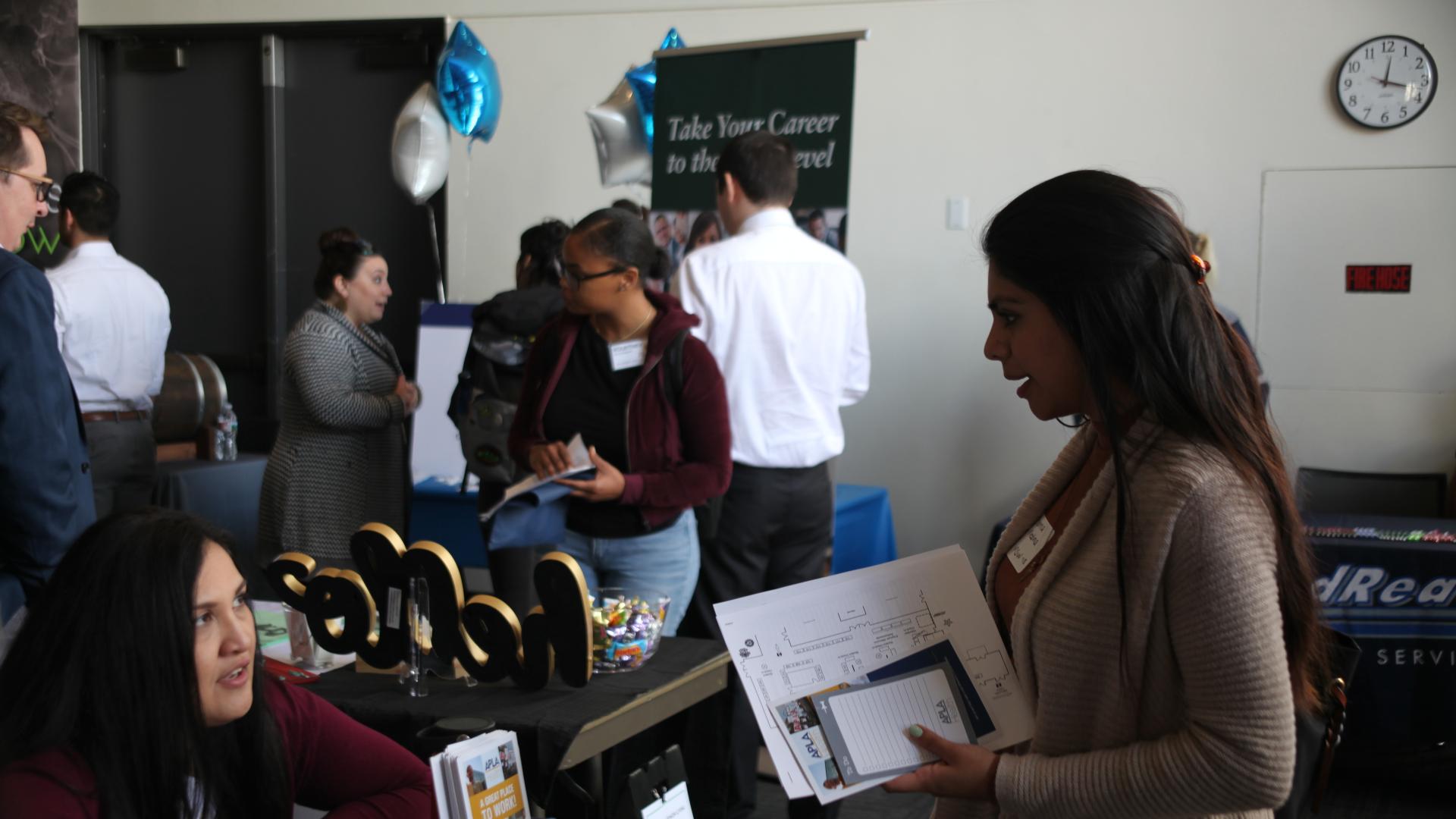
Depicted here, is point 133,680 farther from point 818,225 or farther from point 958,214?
point 958,214

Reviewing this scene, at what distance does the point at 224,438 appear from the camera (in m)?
5.34

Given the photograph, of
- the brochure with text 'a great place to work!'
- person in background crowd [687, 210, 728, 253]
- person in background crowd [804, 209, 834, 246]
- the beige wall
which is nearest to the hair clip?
the brochure with text 'a great place to work!'

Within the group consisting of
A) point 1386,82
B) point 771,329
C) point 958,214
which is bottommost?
point 771,329

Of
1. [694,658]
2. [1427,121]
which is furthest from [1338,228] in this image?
[694,658]

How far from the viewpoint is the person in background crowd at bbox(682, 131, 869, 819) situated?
311 cm

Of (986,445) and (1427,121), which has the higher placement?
(1427,121)

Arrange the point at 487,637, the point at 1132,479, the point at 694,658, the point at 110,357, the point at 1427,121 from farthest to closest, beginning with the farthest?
the point at 1427,121
the point at 110,357
the point at 694,658
the point at 487,637
the point at 1132,479

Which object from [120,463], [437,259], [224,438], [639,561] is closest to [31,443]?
[639,561]

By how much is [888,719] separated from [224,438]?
4.72m

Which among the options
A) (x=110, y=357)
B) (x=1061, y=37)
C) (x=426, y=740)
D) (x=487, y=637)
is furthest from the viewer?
(x=1061, y=37)

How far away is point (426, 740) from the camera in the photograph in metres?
1.79

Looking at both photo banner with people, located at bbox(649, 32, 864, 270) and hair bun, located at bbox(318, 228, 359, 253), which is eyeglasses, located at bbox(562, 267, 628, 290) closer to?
photo banner with people, located at bbox(649, 32, 864, 270)

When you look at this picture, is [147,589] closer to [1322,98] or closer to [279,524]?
[279,524]

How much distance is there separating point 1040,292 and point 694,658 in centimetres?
132
